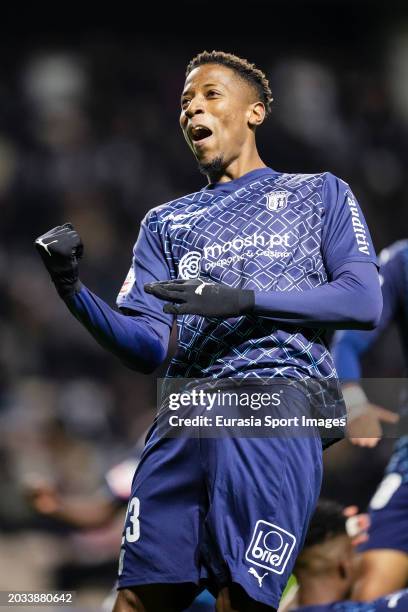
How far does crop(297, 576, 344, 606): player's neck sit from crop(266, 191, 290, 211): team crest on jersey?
1659 millimetres

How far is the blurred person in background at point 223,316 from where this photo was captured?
2443mm

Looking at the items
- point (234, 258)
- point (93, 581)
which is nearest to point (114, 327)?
point (234, 258)

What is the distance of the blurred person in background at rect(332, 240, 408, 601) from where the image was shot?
3.73 metres

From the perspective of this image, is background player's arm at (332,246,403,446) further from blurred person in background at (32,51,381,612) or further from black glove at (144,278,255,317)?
black glove at (144,278,255,317)

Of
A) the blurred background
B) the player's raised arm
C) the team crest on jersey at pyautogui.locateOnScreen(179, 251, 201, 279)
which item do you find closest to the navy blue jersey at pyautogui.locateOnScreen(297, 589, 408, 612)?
the player's raised arm

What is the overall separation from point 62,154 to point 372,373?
281 centimetres

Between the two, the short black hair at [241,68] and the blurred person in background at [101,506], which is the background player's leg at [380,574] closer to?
the blurred person in background at [101,506]

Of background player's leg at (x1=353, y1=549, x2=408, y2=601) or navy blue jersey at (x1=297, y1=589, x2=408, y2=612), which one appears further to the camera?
background player's leg at (x1=353, y1=549, x2=408, y2=601)

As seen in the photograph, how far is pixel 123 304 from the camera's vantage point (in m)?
2.90

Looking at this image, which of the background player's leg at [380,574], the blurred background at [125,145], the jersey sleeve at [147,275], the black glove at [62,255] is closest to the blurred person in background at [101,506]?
the background player's leg at [380,574]

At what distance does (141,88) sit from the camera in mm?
7367

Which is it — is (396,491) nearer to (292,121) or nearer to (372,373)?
(372,373)

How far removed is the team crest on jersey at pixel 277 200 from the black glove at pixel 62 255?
2.02ft

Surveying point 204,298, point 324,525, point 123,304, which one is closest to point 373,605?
point 324,525
